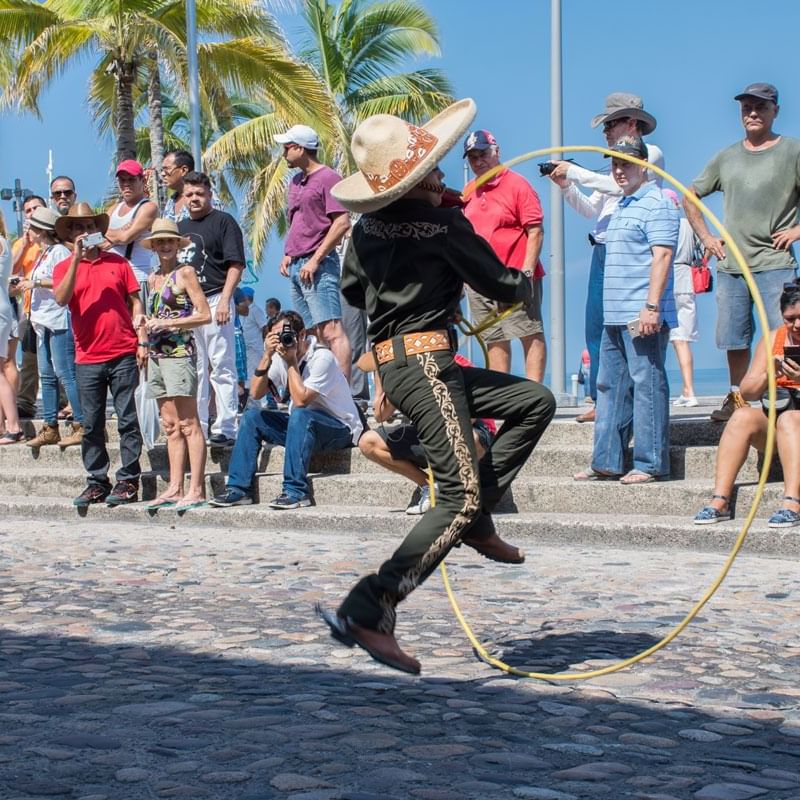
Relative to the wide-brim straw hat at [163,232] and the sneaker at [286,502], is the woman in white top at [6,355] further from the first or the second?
the sneaker at [286,502]

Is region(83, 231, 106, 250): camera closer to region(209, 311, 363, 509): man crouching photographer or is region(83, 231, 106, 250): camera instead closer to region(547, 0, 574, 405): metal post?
region(209, 311, 363, 509): man crouching photographer

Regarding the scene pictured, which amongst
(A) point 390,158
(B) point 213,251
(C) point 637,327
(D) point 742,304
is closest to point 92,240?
(B) point 213,251

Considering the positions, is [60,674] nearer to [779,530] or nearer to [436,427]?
[436,427]

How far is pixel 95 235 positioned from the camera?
36.7ft

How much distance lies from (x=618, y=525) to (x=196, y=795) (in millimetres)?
5485

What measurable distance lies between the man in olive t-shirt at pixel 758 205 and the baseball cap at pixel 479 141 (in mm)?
1482

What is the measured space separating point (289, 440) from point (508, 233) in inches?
91.6

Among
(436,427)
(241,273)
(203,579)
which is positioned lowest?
Answer: (203,579)

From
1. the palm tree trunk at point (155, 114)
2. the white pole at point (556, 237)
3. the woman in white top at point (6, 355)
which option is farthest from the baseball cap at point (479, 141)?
the palm tree trunk at point (155, 114)

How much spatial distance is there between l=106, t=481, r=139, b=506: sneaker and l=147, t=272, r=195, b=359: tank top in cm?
120

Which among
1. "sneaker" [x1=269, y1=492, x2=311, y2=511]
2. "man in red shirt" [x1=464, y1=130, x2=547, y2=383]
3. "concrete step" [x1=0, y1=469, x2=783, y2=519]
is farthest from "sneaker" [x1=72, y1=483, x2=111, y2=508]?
"man in red shirt" [x1=464, y1=130, x2=547, y2=383]

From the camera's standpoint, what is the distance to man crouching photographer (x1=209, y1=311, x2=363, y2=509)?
10398 mm

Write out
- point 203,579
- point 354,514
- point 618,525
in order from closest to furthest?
point 203,579 → point 618,525 → point 354,514

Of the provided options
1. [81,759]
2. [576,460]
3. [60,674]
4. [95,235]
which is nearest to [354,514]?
[576,460]
